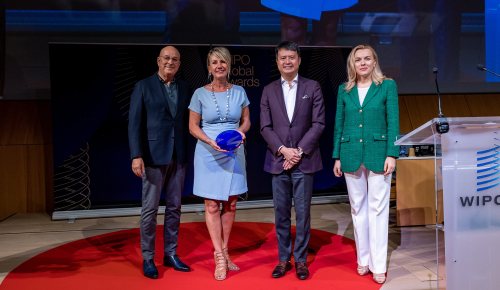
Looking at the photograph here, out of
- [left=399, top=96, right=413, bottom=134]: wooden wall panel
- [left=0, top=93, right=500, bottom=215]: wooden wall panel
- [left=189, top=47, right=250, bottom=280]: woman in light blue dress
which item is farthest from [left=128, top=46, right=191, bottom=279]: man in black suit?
[left=399, top=96, right=413, bottom=134]: wooden wall panel

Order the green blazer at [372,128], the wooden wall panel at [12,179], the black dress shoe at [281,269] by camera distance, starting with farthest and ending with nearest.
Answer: the wooden wall panel at [12,179] < the black dress shoe at [281,269] < the green blazer at [372,128]

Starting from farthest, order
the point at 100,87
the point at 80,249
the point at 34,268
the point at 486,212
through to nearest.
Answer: the point at 100,87
the point at 80,249
the point at 34,268
the point at 486,212

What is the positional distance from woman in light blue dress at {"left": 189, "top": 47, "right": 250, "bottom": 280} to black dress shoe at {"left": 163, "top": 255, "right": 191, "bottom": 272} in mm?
277

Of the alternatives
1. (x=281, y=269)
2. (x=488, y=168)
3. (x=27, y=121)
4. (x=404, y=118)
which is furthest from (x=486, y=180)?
(x=27, y=121)

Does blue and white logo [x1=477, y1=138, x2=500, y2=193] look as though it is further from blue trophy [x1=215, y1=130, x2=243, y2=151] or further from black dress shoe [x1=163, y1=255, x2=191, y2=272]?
black dress shoe [x1=163, y1=255, x2=191, y2=272]

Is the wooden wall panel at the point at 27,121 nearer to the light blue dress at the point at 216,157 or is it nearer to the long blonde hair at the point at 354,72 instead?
the light blue dress at the point at 216,157

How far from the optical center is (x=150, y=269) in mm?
3375

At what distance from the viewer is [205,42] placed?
6207 millimetres

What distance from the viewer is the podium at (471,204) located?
246cm

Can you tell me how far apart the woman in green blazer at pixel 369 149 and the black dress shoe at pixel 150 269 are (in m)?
1.41

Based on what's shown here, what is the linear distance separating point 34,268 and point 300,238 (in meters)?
2.02

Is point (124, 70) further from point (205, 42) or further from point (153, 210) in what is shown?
point (153, 210)

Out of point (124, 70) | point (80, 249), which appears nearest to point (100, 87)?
point (124, 70)

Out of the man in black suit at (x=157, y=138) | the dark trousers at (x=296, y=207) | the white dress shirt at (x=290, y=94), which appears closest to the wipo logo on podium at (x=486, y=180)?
the dark trousers at (x=296, y=207)
